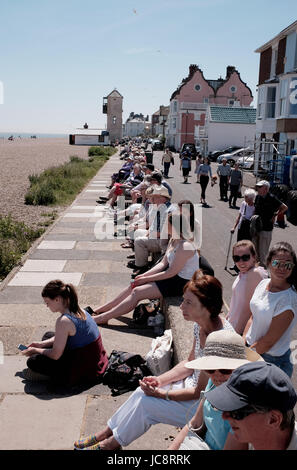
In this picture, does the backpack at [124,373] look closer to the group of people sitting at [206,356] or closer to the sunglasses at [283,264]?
the group of people sitting at [206,356]

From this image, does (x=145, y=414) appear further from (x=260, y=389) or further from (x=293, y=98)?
(x=293, y=98)

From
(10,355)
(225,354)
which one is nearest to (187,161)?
(10,355)

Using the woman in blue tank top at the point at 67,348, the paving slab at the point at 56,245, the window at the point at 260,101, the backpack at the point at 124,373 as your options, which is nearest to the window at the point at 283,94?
the window at the point at 260,101

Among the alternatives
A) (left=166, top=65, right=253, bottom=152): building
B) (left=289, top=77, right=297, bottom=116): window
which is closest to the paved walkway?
(left=289, top=77, right=297, bottom=116): window

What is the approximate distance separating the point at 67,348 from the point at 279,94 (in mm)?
28231

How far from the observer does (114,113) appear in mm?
125312

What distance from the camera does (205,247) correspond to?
11273 millimetres

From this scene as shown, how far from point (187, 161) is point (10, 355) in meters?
22.5

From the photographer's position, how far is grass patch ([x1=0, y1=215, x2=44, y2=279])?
350 inches

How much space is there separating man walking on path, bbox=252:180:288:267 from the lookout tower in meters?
119

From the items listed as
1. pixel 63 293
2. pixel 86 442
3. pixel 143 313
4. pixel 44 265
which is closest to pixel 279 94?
pixel 44 265

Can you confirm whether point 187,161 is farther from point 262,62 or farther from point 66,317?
point 66,317
